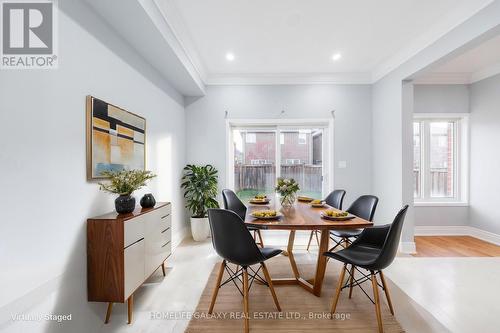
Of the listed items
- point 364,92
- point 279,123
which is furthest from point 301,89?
point 364,92

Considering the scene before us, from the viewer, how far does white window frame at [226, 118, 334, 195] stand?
4293 mm

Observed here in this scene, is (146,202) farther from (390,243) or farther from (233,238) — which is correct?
(390,243)

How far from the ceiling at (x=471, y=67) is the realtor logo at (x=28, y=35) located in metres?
4.24

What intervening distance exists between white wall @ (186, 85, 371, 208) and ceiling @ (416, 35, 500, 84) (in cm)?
111

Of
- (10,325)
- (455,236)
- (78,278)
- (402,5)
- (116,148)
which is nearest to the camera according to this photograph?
(10,325)

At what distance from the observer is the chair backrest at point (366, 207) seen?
2.74m

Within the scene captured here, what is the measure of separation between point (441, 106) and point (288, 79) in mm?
2882

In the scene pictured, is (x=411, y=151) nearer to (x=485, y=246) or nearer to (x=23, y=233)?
(x=485, y=246)

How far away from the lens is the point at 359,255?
206cm

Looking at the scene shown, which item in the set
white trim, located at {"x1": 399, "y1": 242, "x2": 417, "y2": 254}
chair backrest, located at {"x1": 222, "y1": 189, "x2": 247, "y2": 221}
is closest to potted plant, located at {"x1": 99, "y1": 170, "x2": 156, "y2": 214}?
chair backrest, located at {"x1": 222, "y1": 189, "x2": 247, "y2": 221}

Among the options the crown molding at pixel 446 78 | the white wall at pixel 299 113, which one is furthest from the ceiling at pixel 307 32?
the crown molding at pixel 446 78

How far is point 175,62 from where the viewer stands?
9.61 ft

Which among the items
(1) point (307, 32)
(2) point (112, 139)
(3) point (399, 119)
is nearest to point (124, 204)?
(2) point (112, 139)

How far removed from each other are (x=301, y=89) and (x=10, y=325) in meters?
4.41
